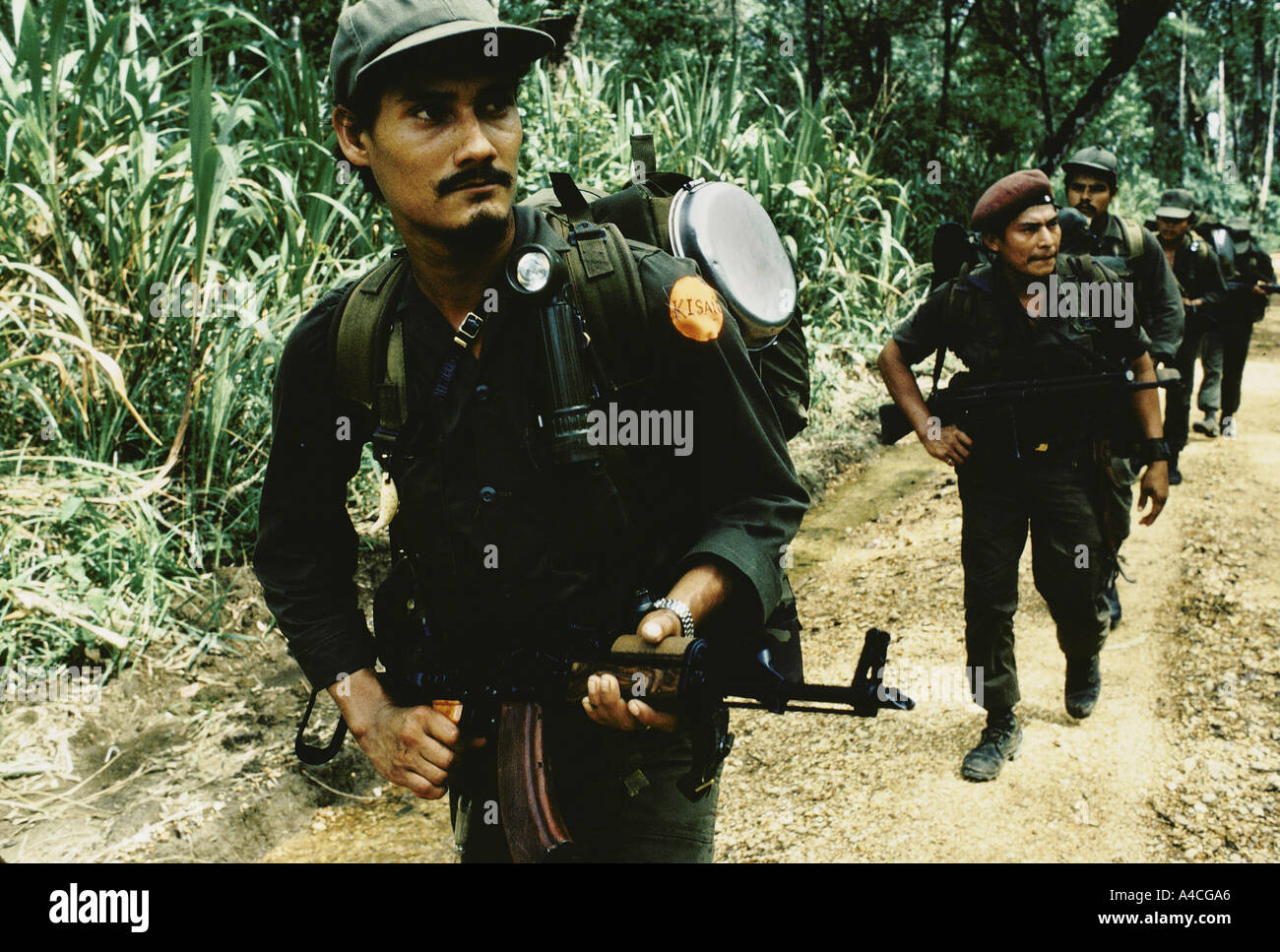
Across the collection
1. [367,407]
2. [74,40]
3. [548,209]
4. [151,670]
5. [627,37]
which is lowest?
[151,670]

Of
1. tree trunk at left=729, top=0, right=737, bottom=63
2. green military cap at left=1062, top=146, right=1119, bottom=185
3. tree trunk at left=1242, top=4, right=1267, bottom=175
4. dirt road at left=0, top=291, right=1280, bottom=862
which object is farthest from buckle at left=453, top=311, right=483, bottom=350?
tree trunk at left=1242, top=4, right=1267, bottom=175

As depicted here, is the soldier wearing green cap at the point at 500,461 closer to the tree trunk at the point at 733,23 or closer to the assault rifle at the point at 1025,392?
the assault rifle at the point at 1025,392

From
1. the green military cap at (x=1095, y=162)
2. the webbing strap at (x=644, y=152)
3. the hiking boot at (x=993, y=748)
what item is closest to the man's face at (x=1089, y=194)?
the green military cap at (x=1095, y=162)

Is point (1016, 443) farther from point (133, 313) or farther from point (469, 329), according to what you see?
point (133, 313)

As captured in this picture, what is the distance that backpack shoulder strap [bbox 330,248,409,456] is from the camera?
1538 millimetres

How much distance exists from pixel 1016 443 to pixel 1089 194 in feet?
7.67

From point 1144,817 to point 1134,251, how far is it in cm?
277

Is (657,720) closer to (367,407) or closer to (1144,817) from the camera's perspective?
(367,407)

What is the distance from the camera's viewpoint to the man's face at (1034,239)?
134 inches
